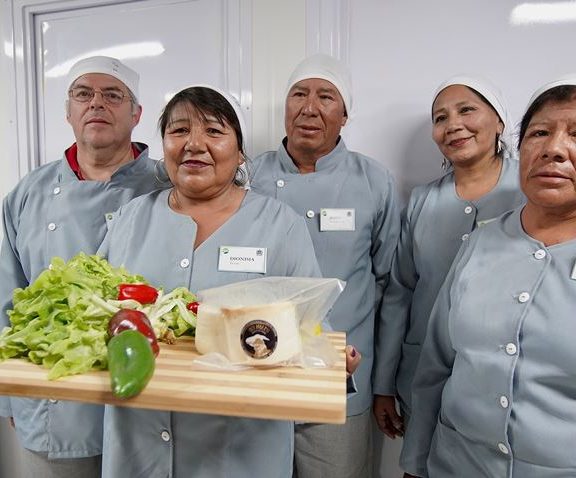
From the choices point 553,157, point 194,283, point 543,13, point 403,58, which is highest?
point 543,13

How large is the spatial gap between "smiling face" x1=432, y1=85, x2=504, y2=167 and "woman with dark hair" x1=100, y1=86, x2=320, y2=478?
515 mm

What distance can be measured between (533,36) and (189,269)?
52.5 inches

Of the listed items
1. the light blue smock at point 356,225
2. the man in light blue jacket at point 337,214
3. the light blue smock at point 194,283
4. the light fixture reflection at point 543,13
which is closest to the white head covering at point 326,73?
the man in light blue jacket at point 337,214

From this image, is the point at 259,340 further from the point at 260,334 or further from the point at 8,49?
the point at 8,49

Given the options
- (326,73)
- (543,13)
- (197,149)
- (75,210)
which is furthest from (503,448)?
(543,13)

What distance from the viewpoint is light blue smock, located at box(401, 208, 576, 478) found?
2.53 ft

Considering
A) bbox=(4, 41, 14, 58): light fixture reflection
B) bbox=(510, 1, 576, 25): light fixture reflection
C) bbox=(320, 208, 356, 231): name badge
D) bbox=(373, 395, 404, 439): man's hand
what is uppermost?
bbox=(4, 41, 14, 58): light fixture reflection

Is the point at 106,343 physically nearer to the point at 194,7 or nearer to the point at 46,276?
the point at 46,276

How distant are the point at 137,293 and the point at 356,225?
27.8 inches

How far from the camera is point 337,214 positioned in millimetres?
1303

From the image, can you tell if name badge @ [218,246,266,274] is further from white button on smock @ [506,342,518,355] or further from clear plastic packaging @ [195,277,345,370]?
white button on smock @ [506,342,518,355]

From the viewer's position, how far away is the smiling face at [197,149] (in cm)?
96

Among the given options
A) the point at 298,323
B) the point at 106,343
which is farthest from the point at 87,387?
the point at 298,323

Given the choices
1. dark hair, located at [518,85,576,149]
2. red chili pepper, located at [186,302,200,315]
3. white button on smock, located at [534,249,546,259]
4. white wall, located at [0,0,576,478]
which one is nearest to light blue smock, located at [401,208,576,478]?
white button on smock, located at [534,249,546,259]
